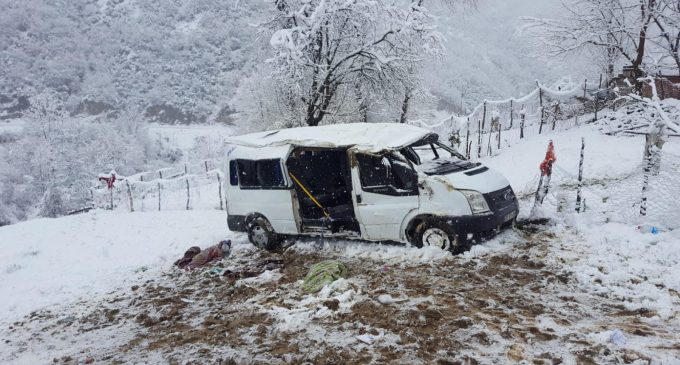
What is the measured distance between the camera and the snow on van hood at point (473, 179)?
6.81 m

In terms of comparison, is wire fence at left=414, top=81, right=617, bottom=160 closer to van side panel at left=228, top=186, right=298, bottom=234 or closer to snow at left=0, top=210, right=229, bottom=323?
van side panel at left=228, top=186, right=298, bottom=234

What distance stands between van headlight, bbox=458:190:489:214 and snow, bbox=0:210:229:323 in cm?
586

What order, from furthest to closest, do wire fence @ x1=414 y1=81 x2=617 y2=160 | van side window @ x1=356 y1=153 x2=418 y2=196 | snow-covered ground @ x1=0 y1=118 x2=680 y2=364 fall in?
1. wire fence @ x1=414 y1=81 x2=617 y2=160
2. van side window @ x1=356 y1=153 x2=418 y2=196
3. snow-covered ground @ x1=0 y1=118 x2=680 y2=364

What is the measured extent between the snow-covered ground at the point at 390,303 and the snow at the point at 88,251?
0.20 feet

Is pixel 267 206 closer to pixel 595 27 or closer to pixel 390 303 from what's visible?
pixel 390 303

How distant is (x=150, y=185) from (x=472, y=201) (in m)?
15.3

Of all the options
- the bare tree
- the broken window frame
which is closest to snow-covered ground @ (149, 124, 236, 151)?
the bare tree

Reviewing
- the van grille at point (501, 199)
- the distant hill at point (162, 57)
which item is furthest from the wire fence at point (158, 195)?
the distant hill at point (162, 57)

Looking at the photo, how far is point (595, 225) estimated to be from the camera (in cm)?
727

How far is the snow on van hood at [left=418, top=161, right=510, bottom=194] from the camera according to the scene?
6.81 meters

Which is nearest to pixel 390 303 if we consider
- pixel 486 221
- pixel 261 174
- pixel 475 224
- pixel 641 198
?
pixel 475 224

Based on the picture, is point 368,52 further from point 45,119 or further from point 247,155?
point 45,119

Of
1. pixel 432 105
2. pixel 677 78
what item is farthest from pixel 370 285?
pixel 432 105

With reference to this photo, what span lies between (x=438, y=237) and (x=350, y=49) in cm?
1314
